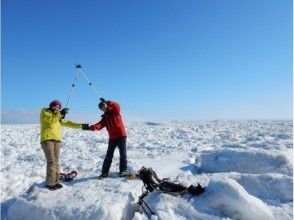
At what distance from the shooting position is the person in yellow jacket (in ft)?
23.7

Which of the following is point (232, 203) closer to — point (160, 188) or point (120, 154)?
point (160, 188)

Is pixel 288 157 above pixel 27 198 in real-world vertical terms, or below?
above

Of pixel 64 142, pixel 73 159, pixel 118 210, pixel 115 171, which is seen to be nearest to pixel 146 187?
pixel 118 210

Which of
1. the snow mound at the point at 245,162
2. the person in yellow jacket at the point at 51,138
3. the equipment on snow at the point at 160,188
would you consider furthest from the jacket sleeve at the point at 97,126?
the snow mound at the point at 245,162

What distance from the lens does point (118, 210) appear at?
5.91 m

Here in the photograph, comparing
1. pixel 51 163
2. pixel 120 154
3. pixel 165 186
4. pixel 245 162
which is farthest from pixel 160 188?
pixel 245 162

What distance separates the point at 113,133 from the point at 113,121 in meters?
0.25

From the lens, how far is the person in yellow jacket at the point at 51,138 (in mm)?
7229

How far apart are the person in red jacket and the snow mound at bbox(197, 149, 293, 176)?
7.56ft

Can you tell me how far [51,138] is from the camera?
24.1 feet

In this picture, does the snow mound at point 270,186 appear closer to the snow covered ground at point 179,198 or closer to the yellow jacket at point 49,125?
the snow covered ground at point 179,198

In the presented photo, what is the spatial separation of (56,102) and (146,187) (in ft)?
8.39

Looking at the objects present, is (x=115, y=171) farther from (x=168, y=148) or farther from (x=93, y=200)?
(x=168, y=148)

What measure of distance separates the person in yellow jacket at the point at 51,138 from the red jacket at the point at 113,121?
100 cm
